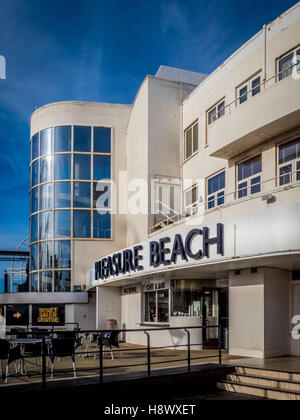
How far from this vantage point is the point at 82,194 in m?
27.8

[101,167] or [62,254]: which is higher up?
[101,167]

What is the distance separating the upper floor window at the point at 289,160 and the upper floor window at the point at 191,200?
5673mm

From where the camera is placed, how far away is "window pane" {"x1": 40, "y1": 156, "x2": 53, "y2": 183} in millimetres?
28641

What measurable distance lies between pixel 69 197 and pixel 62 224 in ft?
5.47

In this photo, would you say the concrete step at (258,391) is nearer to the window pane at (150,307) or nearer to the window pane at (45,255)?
the window pane at (150,307)

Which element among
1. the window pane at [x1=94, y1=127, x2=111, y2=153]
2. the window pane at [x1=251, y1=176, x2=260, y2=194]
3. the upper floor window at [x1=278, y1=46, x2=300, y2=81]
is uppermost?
the window pane at [x1=94, y1=127, x2=111, y2=153]

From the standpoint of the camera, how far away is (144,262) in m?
16.4

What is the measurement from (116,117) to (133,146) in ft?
13.4

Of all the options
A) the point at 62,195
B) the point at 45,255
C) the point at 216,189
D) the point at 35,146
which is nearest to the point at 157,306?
the point at 216,189

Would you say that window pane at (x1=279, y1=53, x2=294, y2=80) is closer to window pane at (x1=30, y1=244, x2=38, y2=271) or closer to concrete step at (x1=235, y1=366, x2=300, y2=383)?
concrete step at (x1=235, y1=366, x2=300, y2=383)

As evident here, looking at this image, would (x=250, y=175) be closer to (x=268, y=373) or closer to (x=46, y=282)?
(x=268, y=373)

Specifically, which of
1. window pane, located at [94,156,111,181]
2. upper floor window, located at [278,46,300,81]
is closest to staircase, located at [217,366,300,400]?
upper floor window, located at [278,46,300,81]

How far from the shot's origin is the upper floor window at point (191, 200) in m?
19.0

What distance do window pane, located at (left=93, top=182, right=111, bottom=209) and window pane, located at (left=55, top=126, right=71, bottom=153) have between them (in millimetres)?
2851
